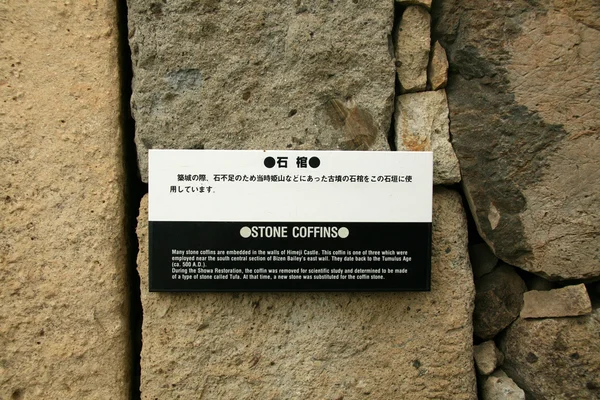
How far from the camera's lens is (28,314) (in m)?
1.57

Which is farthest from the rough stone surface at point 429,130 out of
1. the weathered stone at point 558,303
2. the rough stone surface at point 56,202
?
the rough stone surface at point 56,202

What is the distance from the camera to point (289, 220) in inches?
61.2

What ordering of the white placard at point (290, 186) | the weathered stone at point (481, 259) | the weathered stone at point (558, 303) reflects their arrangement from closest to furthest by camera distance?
the white placard at point (290, 186) → the weathered stone at point (558, 303) → the weathered stone at point (481, 259)

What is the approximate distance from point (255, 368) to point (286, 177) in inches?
28.3

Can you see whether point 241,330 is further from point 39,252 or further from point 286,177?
point 39,252

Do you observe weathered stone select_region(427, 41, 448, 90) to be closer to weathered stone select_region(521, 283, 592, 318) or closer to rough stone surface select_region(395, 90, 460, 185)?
rough stone surface select_region(395, 90, 460, 185)

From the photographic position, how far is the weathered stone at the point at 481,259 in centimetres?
176

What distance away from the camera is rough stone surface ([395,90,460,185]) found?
1650mm

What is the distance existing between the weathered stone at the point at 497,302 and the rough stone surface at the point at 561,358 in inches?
3.0

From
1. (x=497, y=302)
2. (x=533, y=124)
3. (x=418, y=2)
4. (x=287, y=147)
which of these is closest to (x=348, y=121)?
(x=287, y=147)

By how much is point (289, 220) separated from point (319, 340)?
470 mm

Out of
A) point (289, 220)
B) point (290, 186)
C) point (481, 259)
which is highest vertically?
point (290, 186)

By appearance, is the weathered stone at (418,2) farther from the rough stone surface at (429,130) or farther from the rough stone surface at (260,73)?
the rough stone surface at (429,130)

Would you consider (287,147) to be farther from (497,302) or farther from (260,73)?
(497,302)
